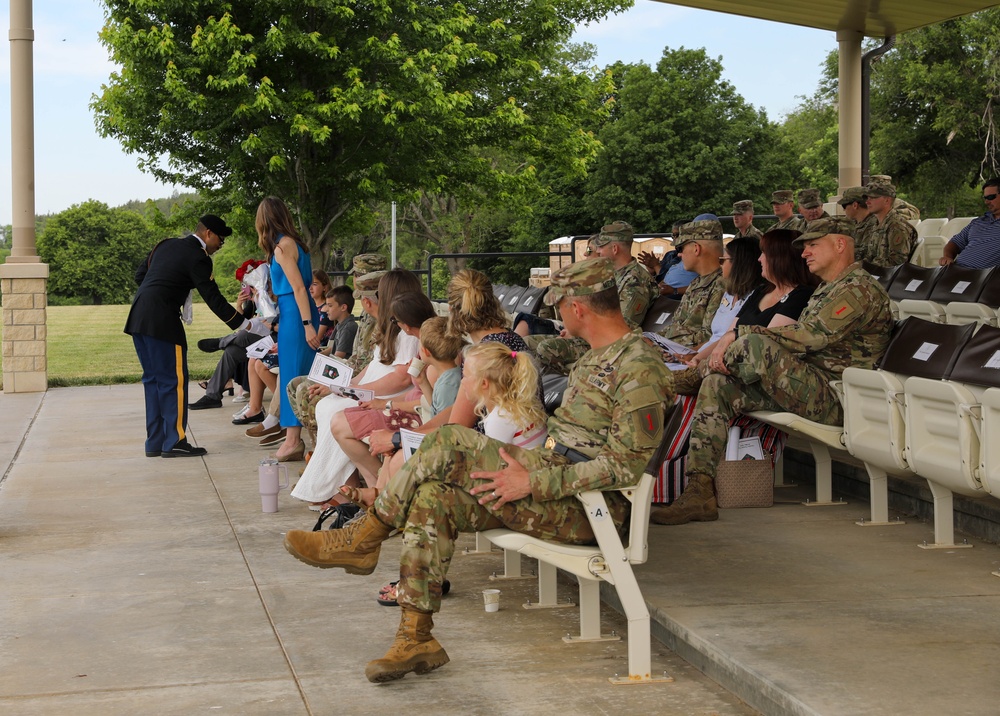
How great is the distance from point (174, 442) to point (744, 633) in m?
6.24

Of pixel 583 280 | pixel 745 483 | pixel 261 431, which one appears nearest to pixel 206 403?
pixel 261 431

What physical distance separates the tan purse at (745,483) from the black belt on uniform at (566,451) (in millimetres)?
2370

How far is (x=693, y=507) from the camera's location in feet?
20.2

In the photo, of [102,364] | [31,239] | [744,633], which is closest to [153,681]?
[744,633]

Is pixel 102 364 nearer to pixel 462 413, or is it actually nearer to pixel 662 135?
pixel 462 413

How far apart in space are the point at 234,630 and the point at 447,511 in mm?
1323

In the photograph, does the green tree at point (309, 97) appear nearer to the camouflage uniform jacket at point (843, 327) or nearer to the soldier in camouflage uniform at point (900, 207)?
the soldier in camouflage uniform at point (900, 207)

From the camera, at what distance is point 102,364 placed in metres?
23.1

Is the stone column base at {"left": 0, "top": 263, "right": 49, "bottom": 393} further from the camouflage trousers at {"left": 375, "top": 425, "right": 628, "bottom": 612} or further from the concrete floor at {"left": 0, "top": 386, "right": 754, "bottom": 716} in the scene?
the camouflage trousers at {"left": 375, "top": 425, "right": 628, "bottom": 612}

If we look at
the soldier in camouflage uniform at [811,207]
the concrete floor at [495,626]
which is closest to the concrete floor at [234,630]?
the concrete floor at [495,626]

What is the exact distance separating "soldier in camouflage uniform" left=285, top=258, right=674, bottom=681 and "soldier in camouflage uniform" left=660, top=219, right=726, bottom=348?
366 centimetres

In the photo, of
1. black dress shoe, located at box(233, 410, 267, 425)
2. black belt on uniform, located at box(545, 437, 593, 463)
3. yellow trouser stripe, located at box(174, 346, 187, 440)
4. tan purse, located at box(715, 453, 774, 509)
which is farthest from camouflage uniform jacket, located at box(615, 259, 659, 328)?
black belt on uniform, located at box(545, 437, 593, 463)

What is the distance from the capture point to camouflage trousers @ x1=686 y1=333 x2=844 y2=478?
20.3ft

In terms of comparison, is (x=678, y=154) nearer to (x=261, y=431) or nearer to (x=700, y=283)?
(x=261, y=431)
